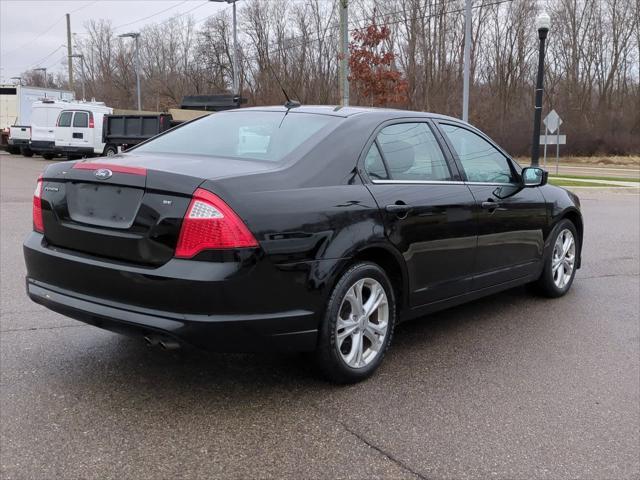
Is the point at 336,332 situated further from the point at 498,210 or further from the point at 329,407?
the point at 498,210

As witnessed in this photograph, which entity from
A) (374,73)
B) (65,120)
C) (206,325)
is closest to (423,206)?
(206,325)

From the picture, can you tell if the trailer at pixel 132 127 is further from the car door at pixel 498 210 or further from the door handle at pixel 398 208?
the door handle at pixel 398 208

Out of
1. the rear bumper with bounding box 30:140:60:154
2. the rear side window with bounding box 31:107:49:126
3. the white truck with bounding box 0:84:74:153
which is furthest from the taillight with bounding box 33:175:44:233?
the white truck with bounding box 0:84:74:153

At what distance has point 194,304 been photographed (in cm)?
319

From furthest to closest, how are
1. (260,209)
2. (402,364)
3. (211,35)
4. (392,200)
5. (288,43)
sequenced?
(211,35) → (288,43) → (402,364) → (392,200) → (260,209)

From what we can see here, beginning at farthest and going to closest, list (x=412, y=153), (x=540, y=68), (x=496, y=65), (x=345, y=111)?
(x=496, y=65)
(x=540, y=68)
(x=412, y=153)
(x=345, y=111)

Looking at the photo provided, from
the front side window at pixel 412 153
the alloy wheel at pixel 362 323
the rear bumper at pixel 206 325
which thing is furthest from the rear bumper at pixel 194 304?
the front side window at pixel 412 153

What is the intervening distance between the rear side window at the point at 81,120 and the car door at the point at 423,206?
2317 centimetres

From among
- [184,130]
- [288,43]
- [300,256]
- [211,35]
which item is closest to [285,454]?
[300,256]

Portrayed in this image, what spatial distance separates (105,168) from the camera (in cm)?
352

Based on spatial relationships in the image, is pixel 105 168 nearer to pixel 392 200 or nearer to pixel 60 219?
pixel 60 219

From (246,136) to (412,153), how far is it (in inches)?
44.7

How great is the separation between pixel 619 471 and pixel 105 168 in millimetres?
2984

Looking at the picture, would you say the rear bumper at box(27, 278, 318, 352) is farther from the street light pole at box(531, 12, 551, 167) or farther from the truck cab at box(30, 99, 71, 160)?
the truck cab at box(30, 99, 71, 160)
